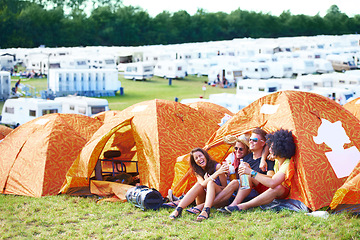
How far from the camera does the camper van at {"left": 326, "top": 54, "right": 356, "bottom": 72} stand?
35.5 meters

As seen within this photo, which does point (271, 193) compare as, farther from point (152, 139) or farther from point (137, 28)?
point (137, 28)

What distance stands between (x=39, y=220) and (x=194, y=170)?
6.59 feet

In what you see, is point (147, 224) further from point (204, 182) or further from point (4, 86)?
point (4, 86)

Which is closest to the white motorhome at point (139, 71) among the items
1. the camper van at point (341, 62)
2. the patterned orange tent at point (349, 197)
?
the camper van at point (341, 62)

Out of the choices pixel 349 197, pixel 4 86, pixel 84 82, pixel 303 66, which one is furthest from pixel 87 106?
pixel 303 66

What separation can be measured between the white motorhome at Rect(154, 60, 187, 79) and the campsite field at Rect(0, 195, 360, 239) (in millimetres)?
27708

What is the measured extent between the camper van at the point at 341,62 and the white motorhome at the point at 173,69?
421 inches

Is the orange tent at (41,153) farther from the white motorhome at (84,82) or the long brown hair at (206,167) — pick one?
the white motorhome at (84,82)

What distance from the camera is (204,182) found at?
6074 mm

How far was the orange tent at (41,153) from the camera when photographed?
26.1ft

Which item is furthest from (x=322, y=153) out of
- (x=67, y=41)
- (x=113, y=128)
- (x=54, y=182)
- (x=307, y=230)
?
(x=67, y=41)

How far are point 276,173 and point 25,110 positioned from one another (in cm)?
1472

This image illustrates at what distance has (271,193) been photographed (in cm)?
585

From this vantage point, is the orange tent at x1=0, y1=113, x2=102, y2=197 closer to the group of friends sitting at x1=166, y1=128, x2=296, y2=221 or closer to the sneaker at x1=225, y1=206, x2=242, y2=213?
the group of friends sitting at x1=166, y1=128, x2=296, y2=221
